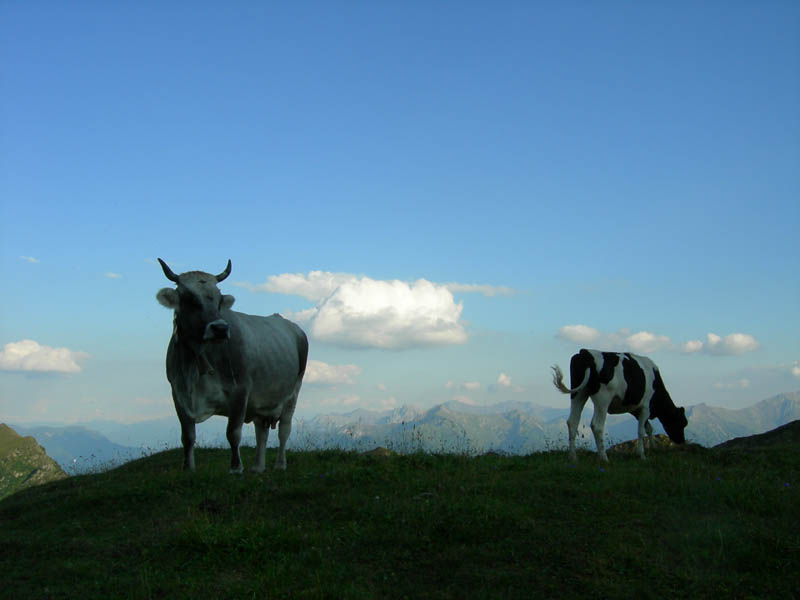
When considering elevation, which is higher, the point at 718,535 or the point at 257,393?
the point at 257,393

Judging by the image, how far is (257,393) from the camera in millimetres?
13172

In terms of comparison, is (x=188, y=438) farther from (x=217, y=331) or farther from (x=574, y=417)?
(x=574, y=417)

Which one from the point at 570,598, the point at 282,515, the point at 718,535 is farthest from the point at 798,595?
the point at 282,515

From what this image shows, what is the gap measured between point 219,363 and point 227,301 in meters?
1.20

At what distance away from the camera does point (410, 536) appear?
848 centimetres

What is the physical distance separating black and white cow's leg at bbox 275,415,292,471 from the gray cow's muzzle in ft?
11.8

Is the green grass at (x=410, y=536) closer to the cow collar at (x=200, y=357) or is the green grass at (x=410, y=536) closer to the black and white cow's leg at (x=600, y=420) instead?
the cow collar at (x=200, y=357)

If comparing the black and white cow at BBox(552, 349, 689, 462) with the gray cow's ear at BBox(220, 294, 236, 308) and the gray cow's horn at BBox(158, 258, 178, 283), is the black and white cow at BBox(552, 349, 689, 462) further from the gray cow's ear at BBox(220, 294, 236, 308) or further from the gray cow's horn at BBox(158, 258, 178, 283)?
the gray cow's horn at BBox(158, 258, 178, 283)

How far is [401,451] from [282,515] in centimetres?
817

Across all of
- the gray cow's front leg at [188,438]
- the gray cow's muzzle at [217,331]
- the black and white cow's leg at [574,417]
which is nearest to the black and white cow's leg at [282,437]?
the gray cow's front leg at [188,438]

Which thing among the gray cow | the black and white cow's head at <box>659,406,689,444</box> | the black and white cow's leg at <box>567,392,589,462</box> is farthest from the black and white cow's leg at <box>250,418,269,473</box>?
the black and white cow's head at <box>659,406,689,444</box>

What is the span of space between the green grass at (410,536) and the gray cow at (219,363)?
3.77ft

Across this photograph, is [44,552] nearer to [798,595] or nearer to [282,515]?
[282,515]

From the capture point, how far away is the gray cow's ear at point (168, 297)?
11969 mm
